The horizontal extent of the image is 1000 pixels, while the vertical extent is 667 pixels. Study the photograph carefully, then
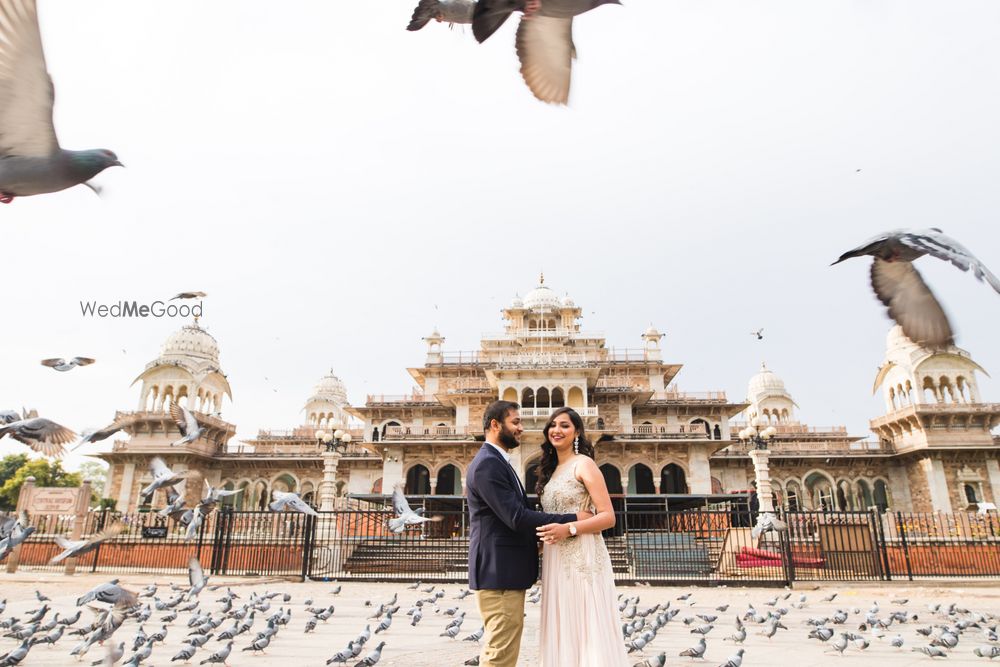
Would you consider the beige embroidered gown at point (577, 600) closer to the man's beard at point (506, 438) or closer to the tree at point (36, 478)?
the man's beard at point (506, 438)

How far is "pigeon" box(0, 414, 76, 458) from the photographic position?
211 inches

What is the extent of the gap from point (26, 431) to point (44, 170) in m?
4.19

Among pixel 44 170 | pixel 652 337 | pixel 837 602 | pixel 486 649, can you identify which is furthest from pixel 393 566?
pixel 652 337

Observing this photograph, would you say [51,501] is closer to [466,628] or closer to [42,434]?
[42,434]

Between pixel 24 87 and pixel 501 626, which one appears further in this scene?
pixel 501 626

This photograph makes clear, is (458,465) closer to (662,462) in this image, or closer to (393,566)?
(662,462)

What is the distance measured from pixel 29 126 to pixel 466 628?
5899 mm

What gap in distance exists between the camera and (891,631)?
620 cm

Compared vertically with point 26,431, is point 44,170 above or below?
above

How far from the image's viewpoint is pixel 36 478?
40625 mm

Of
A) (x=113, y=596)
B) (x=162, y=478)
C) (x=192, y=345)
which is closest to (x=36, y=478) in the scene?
(x=192, y=345)

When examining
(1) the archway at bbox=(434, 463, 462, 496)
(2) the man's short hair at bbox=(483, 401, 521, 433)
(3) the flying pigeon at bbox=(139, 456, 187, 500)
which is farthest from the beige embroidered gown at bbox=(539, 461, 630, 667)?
(1) the archway at bbox=(434, 463, 462, 496)

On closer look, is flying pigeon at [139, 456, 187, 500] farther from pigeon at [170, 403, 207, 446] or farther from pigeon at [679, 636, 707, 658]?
pigeon at [679, 636, 707, 658]

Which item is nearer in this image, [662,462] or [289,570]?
[289,570]
